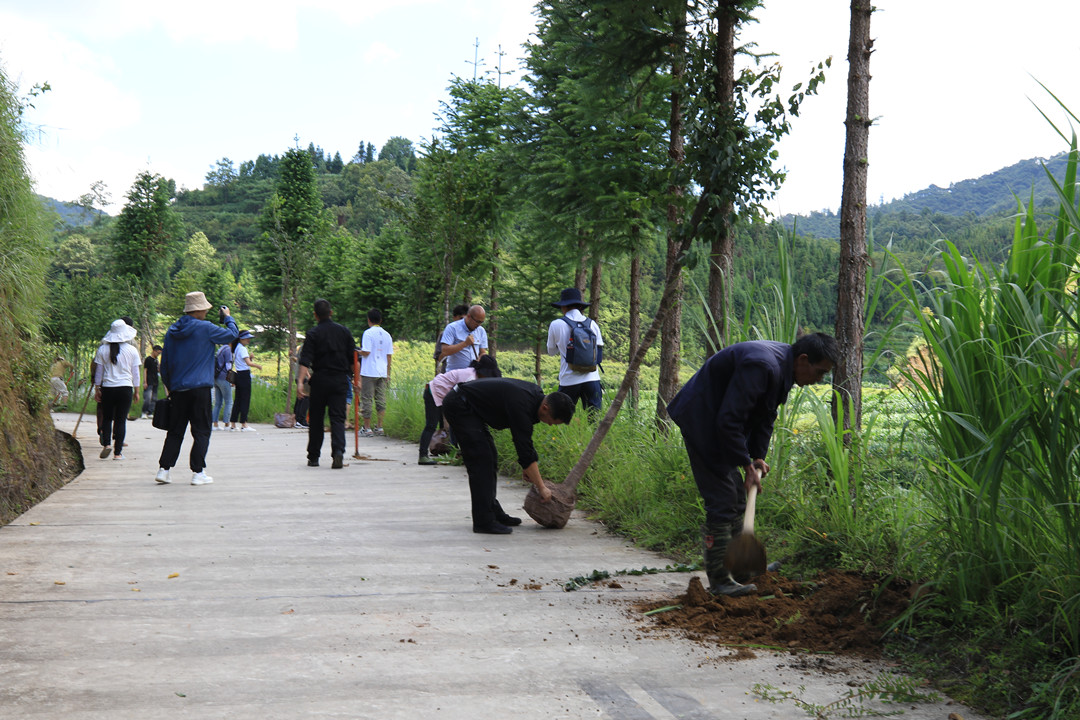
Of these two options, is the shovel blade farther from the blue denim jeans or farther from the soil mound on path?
the blue denim jeans

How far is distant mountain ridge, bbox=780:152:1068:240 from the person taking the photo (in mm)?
4098

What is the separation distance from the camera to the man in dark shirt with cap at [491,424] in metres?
7.14

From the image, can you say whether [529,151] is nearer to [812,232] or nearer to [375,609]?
[812,232]

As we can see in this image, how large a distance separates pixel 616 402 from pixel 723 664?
4013 millimetres

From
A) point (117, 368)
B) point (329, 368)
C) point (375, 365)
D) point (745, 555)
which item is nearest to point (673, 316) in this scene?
point (329, 368)

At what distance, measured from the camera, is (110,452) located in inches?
522

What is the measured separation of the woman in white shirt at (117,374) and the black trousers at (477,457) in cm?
625

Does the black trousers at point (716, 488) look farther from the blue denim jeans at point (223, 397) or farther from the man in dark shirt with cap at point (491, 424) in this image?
the blue denim jeans at point (223, 397)

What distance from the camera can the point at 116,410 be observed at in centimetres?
1233

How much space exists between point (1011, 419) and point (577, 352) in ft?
23.9

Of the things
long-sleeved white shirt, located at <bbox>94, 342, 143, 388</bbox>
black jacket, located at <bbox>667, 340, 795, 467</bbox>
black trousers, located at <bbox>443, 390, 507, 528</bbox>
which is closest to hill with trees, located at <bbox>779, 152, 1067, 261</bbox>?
black jacket, located at <bbox>667, 340, 795, 467</bbox>

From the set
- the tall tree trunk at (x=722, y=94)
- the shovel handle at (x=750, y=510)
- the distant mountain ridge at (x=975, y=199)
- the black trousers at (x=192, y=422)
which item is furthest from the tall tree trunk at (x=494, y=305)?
the shovel handle at (x=750, y=510)

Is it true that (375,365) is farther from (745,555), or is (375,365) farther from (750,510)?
(745,555)

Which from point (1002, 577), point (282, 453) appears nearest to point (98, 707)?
point (1002, 577)
